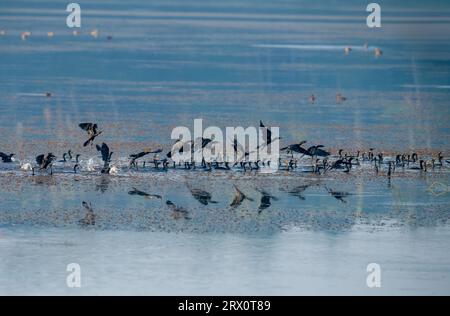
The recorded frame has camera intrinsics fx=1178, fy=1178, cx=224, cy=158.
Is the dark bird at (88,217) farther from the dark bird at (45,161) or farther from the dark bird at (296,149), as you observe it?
the dark bird at (296,149)

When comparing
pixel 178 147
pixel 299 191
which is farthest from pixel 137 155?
pixel 299 191

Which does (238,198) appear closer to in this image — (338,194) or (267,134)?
(338,194)

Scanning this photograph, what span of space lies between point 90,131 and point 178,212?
2.57 meters

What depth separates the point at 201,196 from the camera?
7379 millimetres

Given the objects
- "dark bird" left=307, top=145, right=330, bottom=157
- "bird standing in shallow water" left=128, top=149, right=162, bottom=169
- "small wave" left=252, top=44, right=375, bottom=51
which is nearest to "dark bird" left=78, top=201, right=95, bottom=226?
"bird standing in shallow water" left=128, top=149, right=162, bottom=169

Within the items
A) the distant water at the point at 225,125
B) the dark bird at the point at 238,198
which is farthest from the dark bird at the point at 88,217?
the dark bird at the point at 238,198

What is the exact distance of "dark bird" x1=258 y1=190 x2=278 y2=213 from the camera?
710 cm

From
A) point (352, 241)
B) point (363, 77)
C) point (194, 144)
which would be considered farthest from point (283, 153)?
point (363, 77)

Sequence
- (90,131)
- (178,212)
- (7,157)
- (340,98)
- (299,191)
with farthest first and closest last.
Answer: (340,98)
(90,131)
(7,157)
(299,191)
(178,212)

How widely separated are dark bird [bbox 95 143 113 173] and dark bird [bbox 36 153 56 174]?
1.16 feet

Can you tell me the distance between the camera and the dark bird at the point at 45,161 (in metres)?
8.20

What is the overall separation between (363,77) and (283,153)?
15.2 feet
